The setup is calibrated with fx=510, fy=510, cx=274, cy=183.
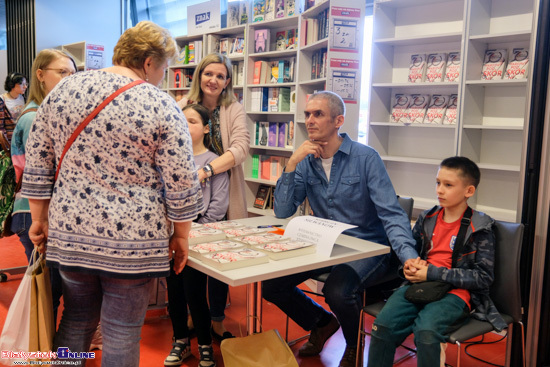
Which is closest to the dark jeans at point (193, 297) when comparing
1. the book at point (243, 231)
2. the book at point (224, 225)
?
the book at point (224, 225)

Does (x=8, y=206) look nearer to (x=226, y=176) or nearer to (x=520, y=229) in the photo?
(x=226, y=176)

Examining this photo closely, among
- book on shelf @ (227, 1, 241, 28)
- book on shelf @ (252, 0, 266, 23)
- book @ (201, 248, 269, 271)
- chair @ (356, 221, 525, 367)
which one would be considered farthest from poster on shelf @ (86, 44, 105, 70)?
chair @ (356, 221, 525, 367)

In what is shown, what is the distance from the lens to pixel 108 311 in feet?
5.65

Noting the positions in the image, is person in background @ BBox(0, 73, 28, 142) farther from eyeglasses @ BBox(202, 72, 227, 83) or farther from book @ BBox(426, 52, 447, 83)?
book @ BBox(426, 52, 447, 83)

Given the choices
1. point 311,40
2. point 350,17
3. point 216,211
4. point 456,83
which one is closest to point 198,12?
point 311,40

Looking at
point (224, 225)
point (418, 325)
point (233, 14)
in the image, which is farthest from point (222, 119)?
point (233, 14)

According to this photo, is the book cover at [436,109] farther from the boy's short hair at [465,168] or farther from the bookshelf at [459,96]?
the boy's short hair at [465,168]

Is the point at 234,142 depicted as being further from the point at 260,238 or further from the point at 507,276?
the point at 507,276

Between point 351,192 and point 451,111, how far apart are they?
1.62 m

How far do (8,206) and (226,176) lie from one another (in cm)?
118

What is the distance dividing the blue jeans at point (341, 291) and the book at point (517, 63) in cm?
175

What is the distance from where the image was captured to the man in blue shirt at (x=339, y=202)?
96.8 inches

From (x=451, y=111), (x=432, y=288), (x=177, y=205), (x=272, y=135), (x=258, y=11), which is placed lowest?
(x=432, y=288)

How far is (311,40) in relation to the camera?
4.34 m
